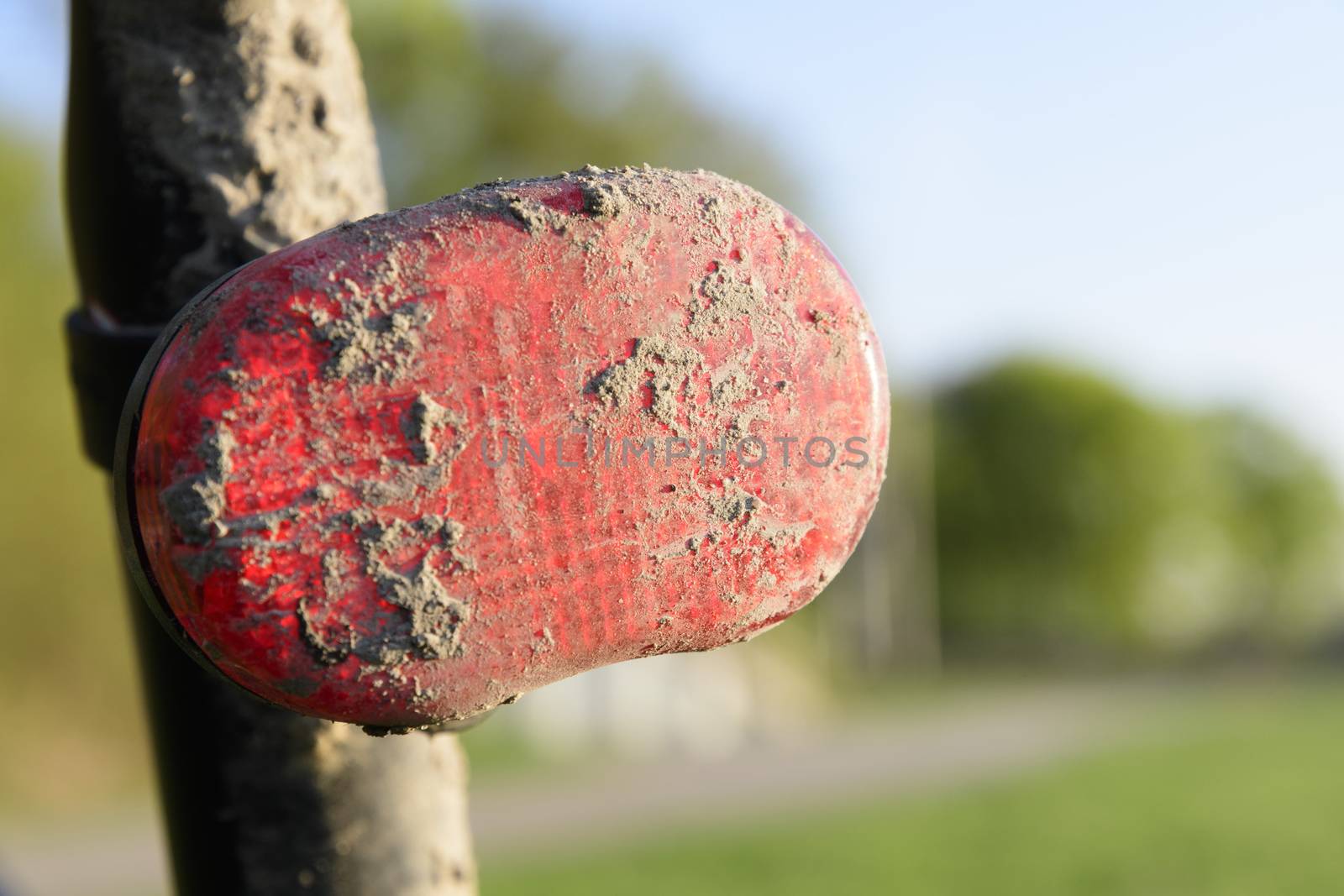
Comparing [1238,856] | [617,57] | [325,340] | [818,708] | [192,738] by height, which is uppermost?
[617,57]

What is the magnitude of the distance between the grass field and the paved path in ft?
1.75

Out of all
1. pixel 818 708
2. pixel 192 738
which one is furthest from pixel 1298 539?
pixel 192 738

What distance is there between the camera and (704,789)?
9.42 m

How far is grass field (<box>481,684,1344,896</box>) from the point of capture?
6164 millimetres

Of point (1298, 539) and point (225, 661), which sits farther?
point (1298, 539)

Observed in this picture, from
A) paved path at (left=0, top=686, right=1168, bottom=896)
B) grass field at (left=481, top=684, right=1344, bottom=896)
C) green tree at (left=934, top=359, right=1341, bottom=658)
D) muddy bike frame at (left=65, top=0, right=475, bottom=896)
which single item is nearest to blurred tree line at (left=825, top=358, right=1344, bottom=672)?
green tree at (left=934, top=359, right=1341, bottom=658)

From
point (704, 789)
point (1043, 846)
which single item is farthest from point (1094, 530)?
point (1043, 846)

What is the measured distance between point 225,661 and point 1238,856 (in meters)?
7.42

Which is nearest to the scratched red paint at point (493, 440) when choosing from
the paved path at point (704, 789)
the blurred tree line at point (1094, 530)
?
the paved path at point (704, 789)

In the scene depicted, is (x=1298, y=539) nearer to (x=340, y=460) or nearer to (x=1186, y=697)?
(x=1186, y=697)

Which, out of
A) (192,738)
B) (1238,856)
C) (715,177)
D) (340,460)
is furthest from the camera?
(1238,856)

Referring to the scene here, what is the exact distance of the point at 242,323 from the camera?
570mm

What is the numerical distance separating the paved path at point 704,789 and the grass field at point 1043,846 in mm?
534

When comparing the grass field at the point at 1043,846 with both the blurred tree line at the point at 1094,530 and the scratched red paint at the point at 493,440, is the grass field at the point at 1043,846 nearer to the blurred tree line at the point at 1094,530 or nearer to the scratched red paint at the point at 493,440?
the scratched red paint at the point at 493,440
